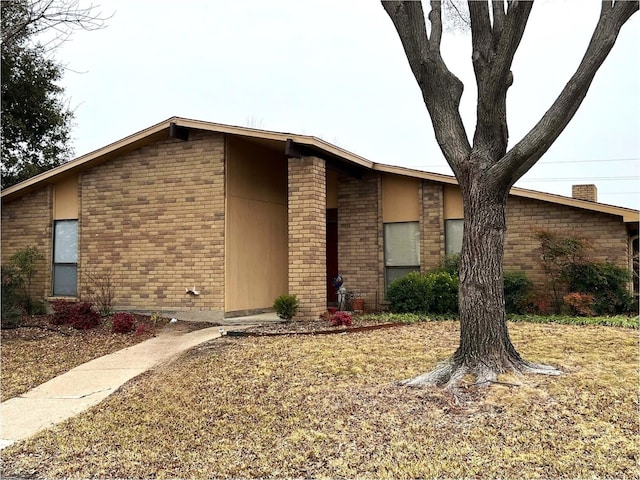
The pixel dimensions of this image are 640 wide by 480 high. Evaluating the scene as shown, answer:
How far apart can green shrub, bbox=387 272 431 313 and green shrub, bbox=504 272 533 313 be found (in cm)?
168

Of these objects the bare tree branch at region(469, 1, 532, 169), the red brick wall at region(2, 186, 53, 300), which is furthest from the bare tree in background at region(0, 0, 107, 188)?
the bare tree branch at region(469, 1, 532, 169)

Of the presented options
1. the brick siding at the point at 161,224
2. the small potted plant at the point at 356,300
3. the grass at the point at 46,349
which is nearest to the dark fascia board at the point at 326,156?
the brick siding at the point at 161,224

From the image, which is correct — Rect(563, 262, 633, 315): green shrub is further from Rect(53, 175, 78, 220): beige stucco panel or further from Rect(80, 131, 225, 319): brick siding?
Rect(53, 175, 78, 220): beige stucco panel

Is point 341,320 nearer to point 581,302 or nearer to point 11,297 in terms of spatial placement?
point 581,302

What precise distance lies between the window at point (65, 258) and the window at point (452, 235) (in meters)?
9.29

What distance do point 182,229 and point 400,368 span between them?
7.65 meters

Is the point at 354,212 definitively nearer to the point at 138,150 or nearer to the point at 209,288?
the point at 209,288

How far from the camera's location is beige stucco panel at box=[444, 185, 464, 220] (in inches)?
567

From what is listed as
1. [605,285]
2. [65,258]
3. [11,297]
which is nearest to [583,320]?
[605,285]

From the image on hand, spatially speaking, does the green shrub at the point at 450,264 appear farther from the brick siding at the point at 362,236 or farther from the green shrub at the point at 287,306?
the green shrub at the point at 287,306

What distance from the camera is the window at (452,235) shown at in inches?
568

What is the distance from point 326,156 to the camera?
13.6 m

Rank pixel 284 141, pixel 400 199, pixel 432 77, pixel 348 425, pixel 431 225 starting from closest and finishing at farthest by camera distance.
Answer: pixel 348 425 → pixel 432 77 → pixel 284 141 → pixel 431 225 → pixel 400 199

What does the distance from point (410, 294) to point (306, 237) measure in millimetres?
2715
